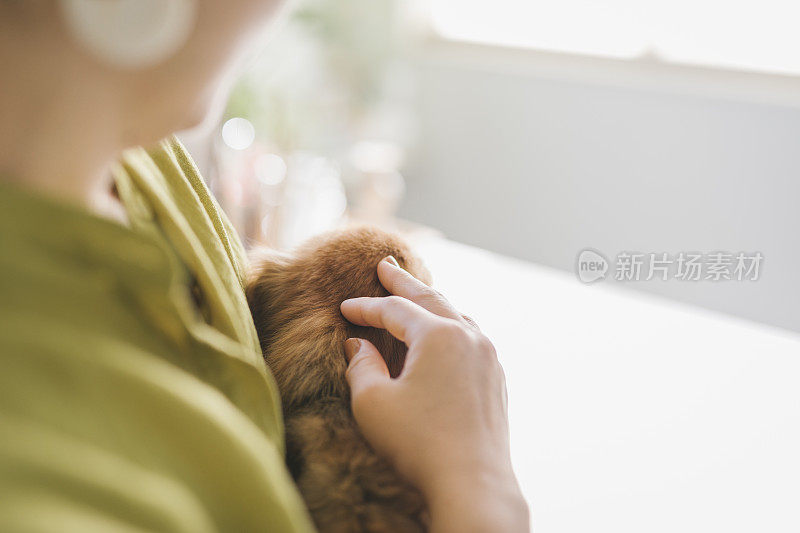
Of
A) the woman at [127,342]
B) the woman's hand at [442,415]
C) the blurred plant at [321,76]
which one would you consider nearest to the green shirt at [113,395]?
the woman at [127,342]

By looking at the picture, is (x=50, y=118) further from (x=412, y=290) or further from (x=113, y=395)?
(x=412, y=290)

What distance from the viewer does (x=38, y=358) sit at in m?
0.32

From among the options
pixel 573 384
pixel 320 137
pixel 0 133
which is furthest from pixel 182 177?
pixel 320 137

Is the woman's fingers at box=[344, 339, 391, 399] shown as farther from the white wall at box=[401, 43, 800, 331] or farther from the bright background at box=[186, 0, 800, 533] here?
the white wall at box=[401, 43, 800, 331]

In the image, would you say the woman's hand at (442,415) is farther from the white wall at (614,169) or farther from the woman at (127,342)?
the white wall at (614,169)

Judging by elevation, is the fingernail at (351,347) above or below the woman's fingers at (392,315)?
below

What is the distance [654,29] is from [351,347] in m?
2.61

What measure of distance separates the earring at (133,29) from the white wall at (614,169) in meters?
2.56

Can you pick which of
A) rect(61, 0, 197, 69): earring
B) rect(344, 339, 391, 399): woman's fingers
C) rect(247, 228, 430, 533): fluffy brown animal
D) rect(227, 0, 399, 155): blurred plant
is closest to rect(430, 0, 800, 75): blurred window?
rect(227, 0, 399, 155): blurred plant

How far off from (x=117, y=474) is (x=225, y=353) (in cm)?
12

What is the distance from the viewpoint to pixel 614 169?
111 inches

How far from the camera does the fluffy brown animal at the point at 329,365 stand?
444mm

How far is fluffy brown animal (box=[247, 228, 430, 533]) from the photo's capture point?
0.44m

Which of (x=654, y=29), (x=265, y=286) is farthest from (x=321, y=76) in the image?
(x=265, y=286)
